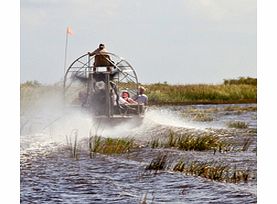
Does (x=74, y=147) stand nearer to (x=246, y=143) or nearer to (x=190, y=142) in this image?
(x=190, y=142)

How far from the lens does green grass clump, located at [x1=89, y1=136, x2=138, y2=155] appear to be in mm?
2984

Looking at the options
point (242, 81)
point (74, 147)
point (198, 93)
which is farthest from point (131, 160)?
point (242, 81)

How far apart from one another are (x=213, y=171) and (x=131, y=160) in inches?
12.8

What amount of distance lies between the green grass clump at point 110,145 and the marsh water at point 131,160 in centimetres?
2

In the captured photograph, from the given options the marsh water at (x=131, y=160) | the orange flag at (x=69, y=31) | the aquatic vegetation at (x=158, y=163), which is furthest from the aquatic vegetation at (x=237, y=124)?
the orange flag at (x=69, y=31)

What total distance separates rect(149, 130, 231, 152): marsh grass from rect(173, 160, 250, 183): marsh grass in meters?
0.06

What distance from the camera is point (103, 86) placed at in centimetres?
296

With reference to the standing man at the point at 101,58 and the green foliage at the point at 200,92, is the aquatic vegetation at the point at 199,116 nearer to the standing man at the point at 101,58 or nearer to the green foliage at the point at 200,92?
the green foliage at the point at 200,92

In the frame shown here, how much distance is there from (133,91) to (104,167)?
A: 317 mm

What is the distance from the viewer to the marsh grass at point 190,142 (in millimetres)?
3004

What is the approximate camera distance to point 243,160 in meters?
3.02

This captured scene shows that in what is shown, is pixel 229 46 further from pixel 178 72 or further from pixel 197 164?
pixel 197 164

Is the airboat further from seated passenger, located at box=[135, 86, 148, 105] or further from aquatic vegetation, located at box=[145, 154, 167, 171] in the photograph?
aquatic vegetation, located at box=[145, 154, 167, 171]
